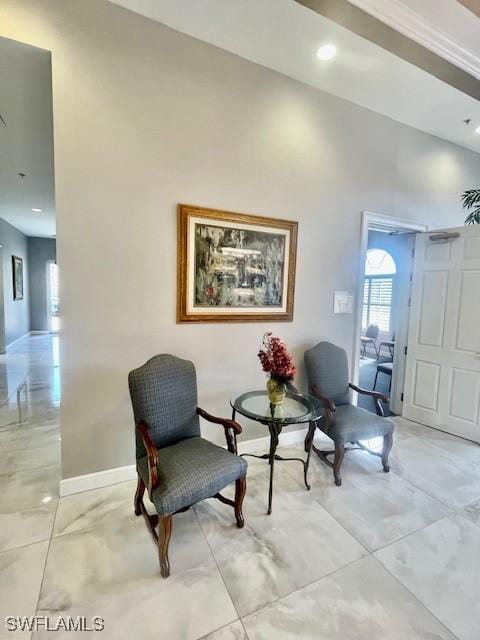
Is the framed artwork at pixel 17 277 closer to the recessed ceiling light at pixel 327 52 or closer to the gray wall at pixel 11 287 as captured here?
the gray wall at pixel 11 287

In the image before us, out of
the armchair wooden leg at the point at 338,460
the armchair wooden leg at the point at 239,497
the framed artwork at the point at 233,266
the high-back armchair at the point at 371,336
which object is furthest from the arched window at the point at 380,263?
the armchair wooden leg at the point at 239,497

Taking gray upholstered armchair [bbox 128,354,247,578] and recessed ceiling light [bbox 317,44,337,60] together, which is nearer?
gray upholstered armchair [bbox 128,354,247,578]

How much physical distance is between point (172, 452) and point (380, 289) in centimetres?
710

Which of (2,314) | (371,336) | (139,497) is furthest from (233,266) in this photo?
(2,314)

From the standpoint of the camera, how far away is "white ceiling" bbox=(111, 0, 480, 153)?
6.78 ft

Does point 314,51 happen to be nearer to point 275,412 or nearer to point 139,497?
point 275,412

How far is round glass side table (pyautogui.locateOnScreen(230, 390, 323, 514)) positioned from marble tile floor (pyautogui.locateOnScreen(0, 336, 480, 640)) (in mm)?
340

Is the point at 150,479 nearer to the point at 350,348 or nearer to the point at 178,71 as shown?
→ the point at 350,348

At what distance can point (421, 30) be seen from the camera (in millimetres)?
2098

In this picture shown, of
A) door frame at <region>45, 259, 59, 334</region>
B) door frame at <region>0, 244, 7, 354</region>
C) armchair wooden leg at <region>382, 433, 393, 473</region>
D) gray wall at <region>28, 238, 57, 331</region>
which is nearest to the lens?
armchair wooden leg at <region>382, 433, 393, 473</region>

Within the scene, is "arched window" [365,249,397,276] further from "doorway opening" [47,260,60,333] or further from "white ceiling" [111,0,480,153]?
"doorway opening" [47,260,60,333]

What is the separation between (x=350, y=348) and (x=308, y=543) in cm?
197

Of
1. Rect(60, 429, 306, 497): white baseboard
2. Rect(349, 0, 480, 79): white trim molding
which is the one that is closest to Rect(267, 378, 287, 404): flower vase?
Rect(60, 429, 306, 497): white baseboard

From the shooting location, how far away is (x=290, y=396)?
2547mm
